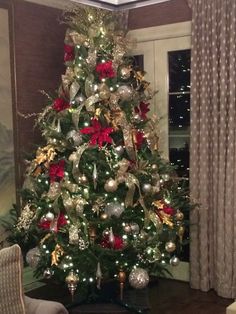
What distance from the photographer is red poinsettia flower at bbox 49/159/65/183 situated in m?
3.65

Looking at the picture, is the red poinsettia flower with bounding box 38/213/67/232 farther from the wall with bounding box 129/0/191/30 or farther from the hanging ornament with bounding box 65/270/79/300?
the wall with bounding box 129/0/191/30

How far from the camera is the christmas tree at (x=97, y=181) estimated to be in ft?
11.5

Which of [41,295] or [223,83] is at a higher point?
[223,83]

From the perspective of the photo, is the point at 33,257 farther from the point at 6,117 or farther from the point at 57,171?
→ the point at 6,117

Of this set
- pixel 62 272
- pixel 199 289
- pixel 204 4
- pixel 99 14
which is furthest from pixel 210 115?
pixel 62 272

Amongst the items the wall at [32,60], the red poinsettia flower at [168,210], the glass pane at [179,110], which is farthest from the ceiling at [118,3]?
the red poinsettia flower at [168,210]

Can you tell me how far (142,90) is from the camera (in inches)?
172

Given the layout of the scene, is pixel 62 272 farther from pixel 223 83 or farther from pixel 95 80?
pixel 223 83

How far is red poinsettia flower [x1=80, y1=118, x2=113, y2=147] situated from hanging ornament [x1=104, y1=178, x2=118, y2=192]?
0.30 meters

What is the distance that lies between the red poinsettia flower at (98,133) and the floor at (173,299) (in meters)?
1.37

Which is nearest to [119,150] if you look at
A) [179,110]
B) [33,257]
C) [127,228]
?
[127,228]

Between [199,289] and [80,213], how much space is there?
1.62 metres

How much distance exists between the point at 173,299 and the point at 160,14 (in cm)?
274

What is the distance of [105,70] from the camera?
12.1 feet
